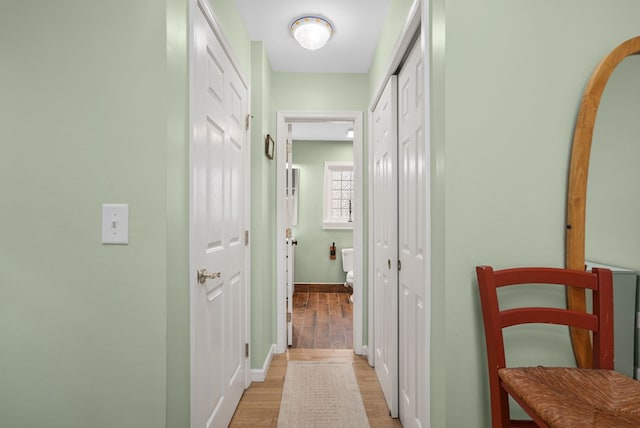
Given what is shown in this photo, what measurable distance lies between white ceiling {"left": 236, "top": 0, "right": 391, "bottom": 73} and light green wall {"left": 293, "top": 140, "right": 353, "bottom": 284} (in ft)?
8.71

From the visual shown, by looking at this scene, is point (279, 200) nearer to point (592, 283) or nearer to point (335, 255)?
point (592, 283)

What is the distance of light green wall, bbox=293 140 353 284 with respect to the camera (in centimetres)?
556

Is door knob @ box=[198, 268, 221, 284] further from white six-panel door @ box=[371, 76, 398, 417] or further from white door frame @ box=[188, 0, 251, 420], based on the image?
white six-panel door @ box=[371, 76, 398, 417]

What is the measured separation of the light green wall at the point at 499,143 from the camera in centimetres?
116

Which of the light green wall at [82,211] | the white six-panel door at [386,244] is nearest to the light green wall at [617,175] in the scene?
the white six-panel door at [386,244]

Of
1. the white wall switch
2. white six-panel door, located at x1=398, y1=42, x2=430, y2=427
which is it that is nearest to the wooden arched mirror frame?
white six-panel door, located at x1=398, y1=42, x2=430, y2=427

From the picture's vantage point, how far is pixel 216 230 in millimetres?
1708

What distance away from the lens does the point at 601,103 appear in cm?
118

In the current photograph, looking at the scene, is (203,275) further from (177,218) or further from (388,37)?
(388,37)

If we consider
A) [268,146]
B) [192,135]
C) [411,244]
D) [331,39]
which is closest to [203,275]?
[192,135]

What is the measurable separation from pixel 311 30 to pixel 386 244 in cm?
150

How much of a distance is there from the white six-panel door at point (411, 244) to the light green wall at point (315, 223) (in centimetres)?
354

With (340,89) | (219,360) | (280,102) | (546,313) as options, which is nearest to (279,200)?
(280,102)

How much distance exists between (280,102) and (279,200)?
864 millimetres
